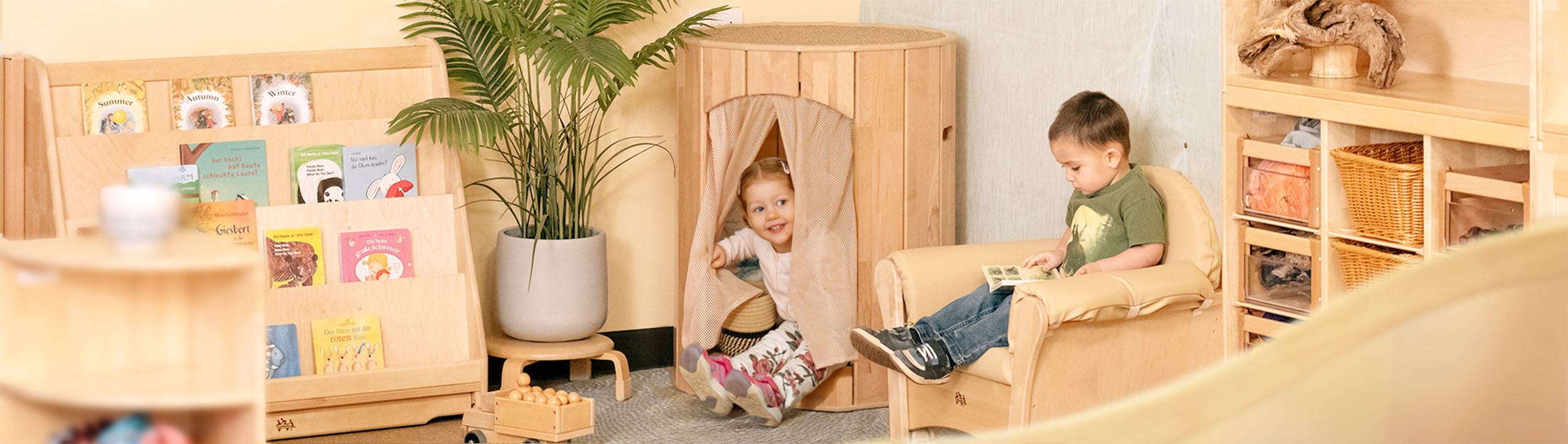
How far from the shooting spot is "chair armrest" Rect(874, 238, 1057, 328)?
291cm

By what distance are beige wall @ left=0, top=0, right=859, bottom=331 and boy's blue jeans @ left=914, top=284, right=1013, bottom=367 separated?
1.27 m

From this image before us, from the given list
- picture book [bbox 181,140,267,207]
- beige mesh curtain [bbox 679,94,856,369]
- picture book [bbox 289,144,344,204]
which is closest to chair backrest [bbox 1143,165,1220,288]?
beige mesh curtain [bbox 679,94,856,369]

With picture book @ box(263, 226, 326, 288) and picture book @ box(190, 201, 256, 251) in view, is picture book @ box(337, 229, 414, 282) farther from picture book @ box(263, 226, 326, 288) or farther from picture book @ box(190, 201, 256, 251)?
picture book @ box(190, 201, 256, 251)

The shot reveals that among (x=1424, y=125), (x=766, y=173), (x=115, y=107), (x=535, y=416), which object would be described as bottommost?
(x=535, y=416)

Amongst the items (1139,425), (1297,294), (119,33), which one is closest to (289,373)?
(119,33)

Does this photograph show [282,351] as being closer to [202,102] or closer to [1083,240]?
[202,102]

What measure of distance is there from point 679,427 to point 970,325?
0.95 metres

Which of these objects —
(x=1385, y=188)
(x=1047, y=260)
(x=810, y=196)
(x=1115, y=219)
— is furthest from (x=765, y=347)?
(x=1385, y=188)

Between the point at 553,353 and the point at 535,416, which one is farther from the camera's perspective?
the point at 553,353

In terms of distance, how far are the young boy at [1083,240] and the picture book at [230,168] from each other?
1.58m

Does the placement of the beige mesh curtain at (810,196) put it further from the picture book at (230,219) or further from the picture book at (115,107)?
the picture book at (115,107)

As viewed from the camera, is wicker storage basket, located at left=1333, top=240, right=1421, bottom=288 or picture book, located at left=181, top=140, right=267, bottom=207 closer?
wicker storage basket, located at left=1333, top=240, right=1421, bottom=288

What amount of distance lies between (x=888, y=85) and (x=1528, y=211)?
5.31 feet

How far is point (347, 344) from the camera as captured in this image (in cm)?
331
